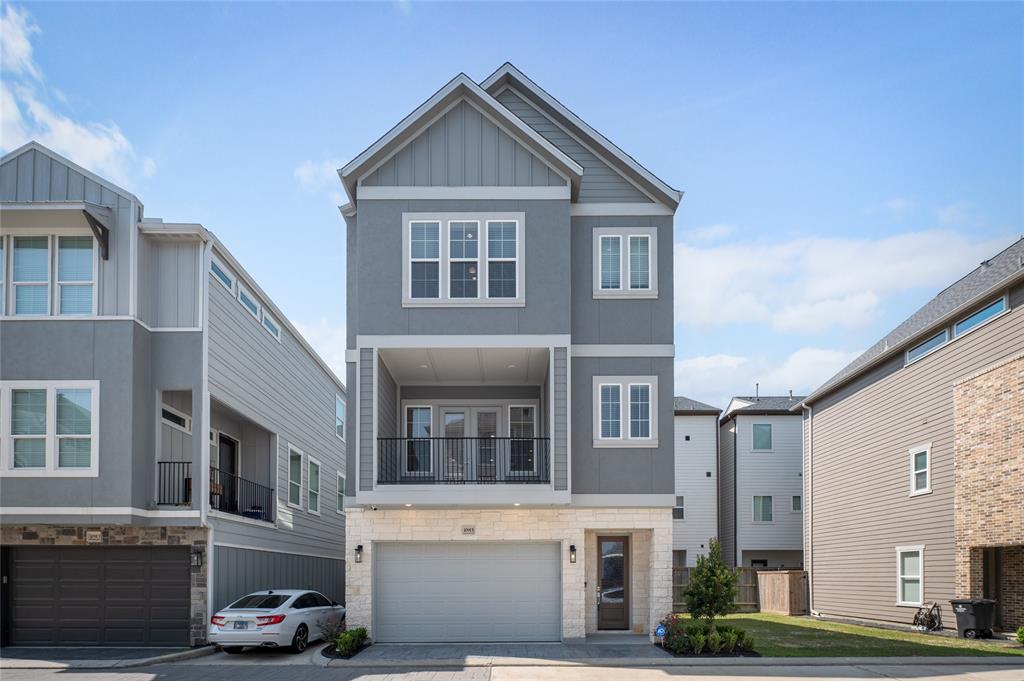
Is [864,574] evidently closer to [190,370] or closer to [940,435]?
[940,435]

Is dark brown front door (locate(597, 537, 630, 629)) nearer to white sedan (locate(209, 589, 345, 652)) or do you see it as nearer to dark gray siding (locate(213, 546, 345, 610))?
white sedan (locate(209, 589, 345, 652))

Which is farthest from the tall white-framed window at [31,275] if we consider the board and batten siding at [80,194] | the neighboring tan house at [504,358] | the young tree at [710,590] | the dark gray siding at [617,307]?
the young tree at [710,590]

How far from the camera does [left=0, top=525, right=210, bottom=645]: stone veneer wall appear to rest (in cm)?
1945

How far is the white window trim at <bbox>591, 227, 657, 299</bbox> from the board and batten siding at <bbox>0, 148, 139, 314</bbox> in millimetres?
9598

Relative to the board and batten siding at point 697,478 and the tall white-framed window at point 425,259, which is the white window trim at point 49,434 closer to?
the tall white-framed window at point 425,259

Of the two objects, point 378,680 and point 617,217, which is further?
point 617,217

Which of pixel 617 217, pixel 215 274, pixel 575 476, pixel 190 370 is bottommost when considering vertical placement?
pixel 575 476

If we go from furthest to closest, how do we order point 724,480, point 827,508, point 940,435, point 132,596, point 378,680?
point 724,480, point 827,508, point 940,435, point 132,596, point 378,680

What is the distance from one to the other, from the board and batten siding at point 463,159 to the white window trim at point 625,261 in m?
1.58

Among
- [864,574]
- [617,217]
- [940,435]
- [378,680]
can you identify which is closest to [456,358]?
[617,217]

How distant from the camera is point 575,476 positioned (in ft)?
67.5

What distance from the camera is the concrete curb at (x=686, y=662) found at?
17.5 metres

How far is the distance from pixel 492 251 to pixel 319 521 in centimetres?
1510

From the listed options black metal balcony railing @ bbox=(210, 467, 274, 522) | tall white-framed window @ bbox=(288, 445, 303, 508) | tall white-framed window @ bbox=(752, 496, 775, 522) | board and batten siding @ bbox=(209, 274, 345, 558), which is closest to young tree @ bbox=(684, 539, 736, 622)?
board and batten siding @ bbox=(209, 274, 345, 558)
